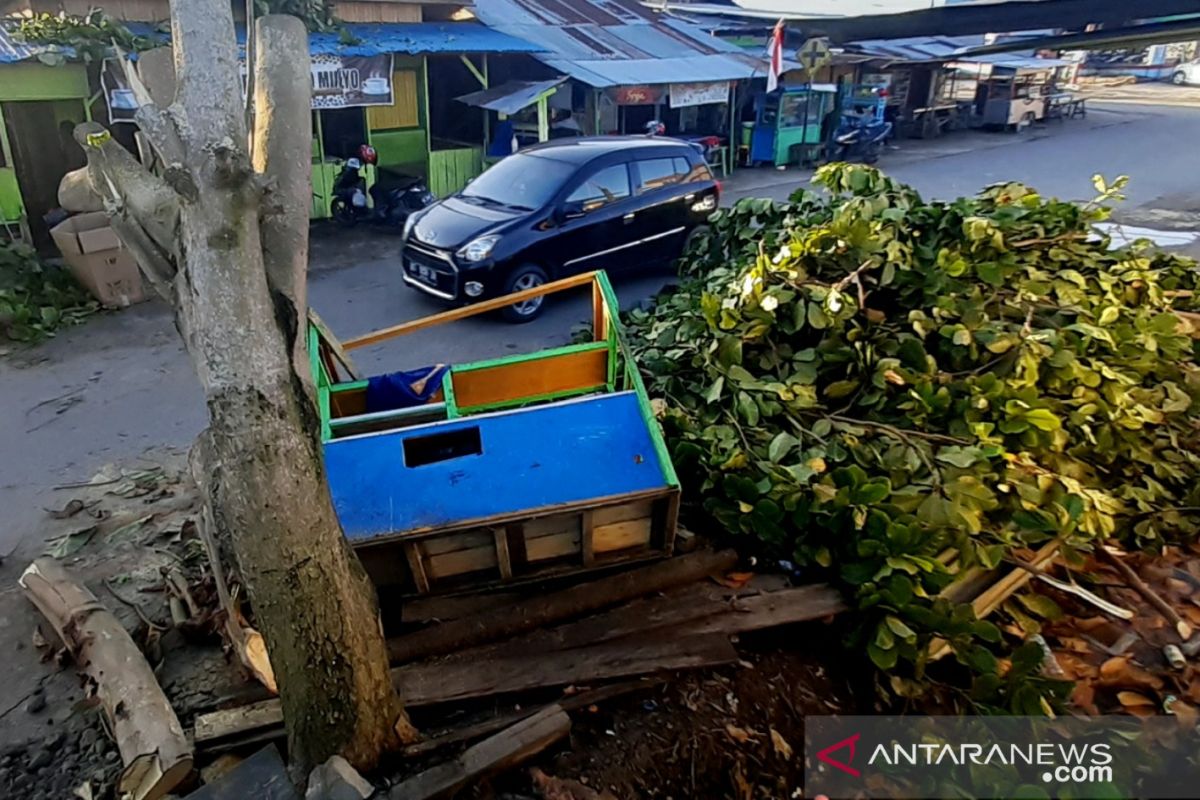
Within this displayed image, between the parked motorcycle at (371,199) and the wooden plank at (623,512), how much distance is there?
958 cm

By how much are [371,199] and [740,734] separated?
36.3 ft

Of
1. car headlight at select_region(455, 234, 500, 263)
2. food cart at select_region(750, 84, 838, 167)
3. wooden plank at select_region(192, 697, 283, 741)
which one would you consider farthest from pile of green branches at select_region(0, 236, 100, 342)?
food cart at select_region(750, 84, 838, 167)

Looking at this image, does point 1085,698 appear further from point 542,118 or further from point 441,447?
point 542,118

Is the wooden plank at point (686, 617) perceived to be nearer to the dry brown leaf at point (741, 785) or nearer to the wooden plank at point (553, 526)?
the wooden plank at point (553, 526)

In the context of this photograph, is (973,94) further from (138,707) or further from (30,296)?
(138,707)

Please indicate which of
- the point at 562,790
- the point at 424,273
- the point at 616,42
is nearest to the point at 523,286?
the point at 424,273

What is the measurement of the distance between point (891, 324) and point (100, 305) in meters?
8.11

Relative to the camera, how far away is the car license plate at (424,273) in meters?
8.50

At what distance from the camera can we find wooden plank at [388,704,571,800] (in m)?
2.81

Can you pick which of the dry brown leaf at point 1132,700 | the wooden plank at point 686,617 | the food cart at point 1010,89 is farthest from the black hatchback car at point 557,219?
the food cart at point 1010,89

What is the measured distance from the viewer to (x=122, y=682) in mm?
3342

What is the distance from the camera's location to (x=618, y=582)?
3697mm

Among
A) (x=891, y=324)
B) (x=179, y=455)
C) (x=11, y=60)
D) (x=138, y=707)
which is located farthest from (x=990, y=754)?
(x=11, y=60)

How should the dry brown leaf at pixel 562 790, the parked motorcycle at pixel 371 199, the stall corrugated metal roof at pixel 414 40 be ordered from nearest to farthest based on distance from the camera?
the dry brown leaf at pixel 562 790 < the stall corrugated metal roof at pixel 414 40 < the parked motorcycle at pixel 371 199
